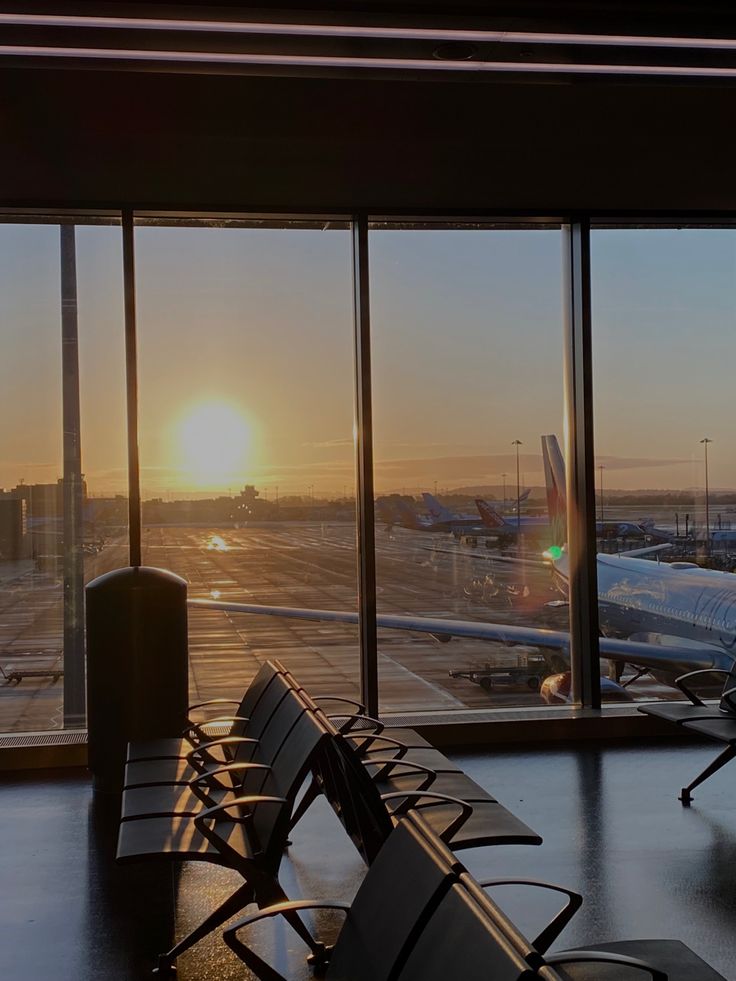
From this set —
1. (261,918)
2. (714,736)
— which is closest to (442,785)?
(261,918)

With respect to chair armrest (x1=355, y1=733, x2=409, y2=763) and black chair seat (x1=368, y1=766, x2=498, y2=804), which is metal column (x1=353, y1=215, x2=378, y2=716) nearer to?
chair armrest (x1=355, y1=733, x2=409, y2=763)

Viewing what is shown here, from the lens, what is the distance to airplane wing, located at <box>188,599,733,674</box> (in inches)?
267

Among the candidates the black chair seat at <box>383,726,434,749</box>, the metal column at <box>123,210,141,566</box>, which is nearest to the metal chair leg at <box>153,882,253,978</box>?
the black chair seat at <box>383,726,434,749</box>

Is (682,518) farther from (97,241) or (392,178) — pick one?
(97,241)

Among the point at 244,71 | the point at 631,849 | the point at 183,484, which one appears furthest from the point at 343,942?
the point at 183,484

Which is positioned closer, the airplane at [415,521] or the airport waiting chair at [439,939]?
the airport waiting chair at [439,939]

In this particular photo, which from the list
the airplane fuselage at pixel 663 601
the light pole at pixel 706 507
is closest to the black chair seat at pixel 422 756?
the airplane fuselage at pixel 663 601

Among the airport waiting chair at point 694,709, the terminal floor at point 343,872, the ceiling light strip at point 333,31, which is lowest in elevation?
the terminal floor at point 343,872

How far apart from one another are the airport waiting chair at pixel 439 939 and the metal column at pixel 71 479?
4179 mm

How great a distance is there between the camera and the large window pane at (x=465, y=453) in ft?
22.5

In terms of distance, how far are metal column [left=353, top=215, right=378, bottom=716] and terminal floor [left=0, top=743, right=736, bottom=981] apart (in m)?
1.13

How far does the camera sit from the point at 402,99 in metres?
4.67

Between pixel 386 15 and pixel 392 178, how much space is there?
2371mm

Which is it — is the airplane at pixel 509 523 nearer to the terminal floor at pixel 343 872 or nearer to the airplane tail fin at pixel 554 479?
the airplane tail fin at pixel 554 479
